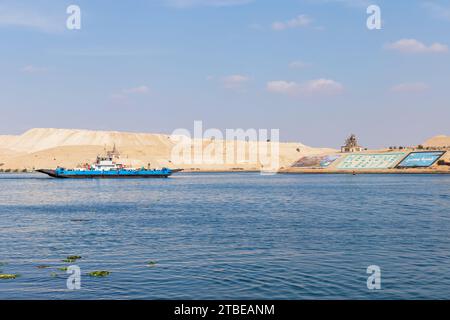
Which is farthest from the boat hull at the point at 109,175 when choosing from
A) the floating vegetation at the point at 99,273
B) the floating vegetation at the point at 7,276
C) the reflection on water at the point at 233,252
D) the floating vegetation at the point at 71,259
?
the floating vegetation at the point at 99,273

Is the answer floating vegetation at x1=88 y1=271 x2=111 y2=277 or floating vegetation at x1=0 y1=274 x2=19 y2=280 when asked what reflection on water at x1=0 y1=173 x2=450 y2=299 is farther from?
floating vegetation at x1=0 y1=274 x2=19 y2=280

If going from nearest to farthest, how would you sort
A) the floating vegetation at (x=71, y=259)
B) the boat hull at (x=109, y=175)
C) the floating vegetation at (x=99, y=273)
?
the floating vegetation at (x=99, y=273) → the floating vegetation at (x=71, y=259) → the boat hull at (x=109, y=175)

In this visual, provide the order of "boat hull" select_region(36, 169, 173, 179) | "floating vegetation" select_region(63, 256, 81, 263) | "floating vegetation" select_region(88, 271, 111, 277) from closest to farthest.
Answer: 1. "floating vegetation" select_region(88, 271, 111, 277)
2. "floating vegetation" select_region(63, 256, 81, 263)
3. "boat hull" select_region(36, 169, 173, 179)

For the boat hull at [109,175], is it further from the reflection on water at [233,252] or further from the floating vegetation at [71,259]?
the floating vegetation at [71,259]

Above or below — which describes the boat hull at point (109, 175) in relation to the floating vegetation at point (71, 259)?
above

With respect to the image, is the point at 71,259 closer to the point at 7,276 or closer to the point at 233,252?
the point at 7,276

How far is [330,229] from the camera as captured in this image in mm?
43312

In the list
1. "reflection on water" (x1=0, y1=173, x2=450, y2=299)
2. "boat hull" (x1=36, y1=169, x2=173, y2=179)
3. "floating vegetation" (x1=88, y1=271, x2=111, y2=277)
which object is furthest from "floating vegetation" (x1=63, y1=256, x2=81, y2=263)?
"boat hull" (x1=36, y1=169, x2=173, y2=179)

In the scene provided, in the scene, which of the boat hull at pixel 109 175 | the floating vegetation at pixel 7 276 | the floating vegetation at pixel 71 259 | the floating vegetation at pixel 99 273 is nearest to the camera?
the floating vegetation at pixel 7 276

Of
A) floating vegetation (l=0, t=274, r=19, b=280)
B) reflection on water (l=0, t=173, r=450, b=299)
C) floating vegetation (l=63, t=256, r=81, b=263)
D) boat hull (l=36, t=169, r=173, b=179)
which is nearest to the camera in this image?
reflection on water (l=0, t=173, r=450, b=299)

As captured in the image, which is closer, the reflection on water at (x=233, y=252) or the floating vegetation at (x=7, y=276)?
the reflection on water at (x=233, y=252)

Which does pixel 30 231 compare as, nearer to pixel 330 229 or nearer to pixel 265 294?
pixel 330 229

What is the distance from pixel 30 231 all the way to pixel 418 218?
123 feet
